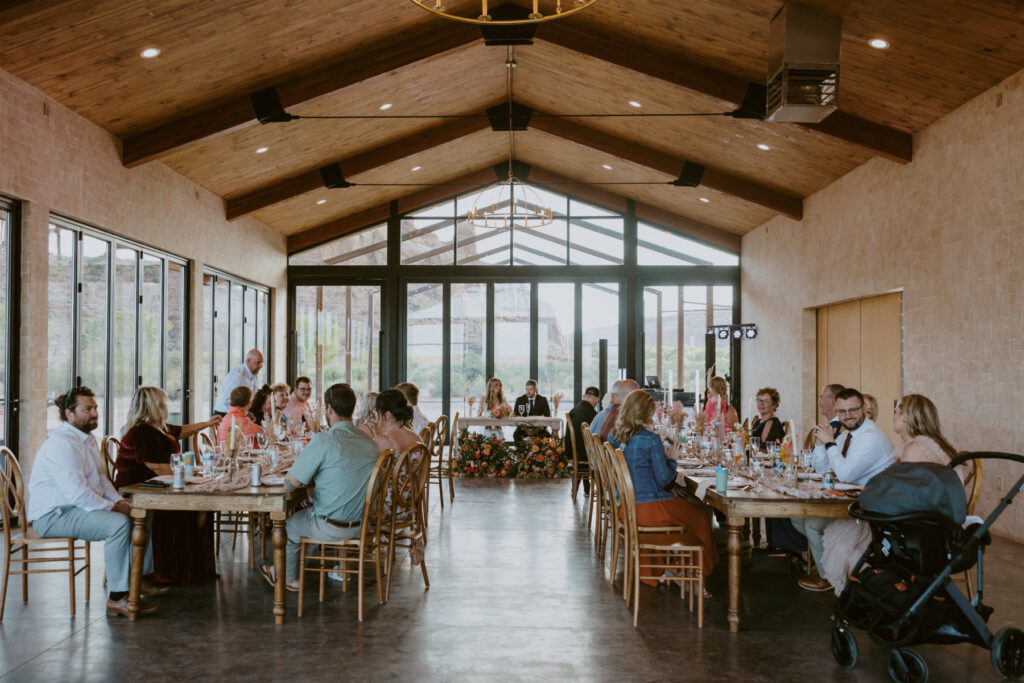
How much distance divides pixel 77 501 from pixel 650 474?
3.31 m

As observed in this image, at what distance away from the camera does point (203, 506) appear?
4.56 metres

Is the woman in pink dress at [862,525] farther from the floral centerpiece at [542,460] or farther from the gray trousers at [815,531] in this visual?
the floral centerpiece at [542,460]

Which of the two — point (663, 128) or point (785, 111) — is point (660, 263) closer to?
point (663, 128)

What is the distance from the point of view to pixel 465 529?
7234mm

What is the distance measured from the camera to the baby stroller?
11.8 feet

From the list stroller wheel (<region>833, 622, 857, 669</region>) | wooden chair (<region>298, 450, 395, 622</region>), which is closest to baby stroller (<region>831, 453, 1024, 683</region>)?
stroller wheel (<region>833, 622, 857, 669</region>)

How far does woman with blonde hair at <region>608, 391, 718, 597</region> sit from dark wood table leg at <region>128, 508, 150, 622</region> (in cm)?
283

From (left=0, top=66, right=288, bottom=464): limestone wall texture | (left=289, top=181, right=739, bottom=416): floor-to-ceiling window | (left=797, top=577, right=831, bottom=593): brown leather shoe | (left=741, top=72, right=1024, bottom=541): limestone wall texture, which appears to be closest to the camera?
(left=797, top=577, right=831, bottom=593): brown leather shoe

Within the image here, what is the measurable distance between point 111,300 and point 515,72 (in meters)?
5.67

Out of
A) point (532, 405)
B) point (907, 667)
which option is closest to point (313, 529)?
point (907, 667)

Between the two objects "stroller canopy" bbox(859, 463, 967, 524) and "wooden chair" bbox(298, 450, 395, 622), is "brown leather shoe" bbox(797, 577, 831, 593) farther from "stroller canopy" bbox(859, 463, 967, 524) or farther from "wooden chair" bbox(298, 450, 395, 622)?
"wooden chair" bbox(298, 450, 395, 622)

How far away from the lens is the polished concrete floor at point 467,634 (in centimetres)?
389

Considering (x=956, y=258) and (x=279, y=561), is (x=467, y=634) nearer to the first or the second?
(x=279, y=561)

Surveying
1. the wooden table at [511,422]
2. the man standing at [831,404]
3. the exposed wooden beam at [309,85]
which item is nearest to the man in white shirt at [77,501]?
the exposed wooden beam at [309,85]
